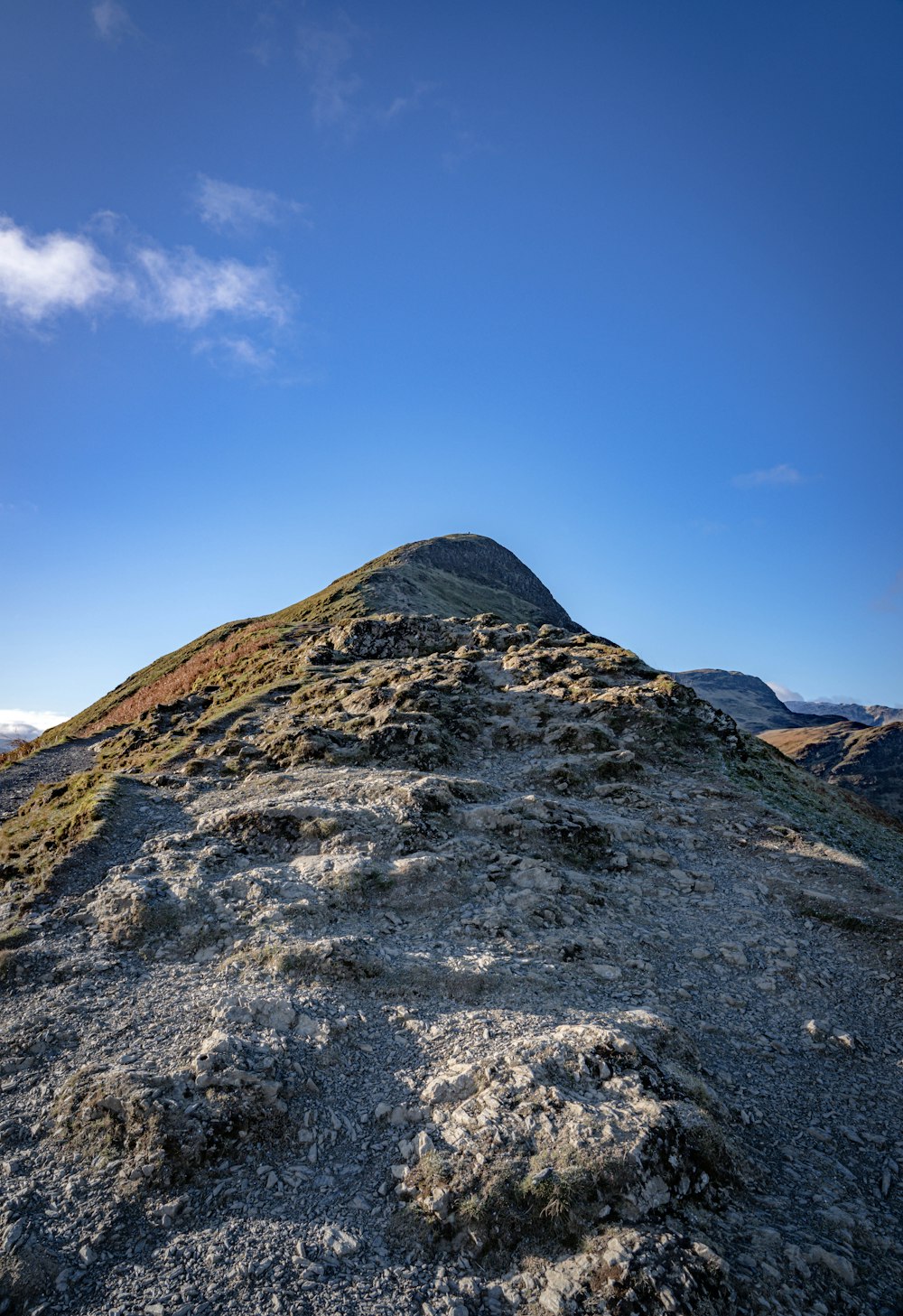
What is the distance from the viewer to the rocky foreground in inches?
353

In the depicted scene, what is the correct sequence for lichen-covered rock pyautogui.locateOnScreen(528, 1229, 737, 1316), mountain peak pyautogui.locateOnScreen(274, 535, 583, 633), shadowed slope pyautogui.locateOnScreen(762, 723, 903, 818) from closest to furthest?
lichen-covered rock pyautogui.locateOnScreen(528, 1229, 737, 1316) → mountain peak pyautogui.locateOnScreen(274, 535, 583, 633) → shadowed slope pyautogui.locateOnScreen(762, 723, 903, 818)

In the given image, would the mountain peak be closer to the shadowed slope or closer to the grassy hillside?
the grassy hillside

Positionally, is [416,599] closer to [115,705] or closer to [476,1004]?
[115,705]

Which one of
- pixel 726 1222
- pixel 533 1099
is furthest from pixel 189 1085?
pixel 726 1222

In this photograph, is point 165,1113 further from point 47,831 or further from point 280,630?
point 280,630

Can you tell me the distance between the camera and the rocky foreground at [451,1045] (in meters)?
8.96

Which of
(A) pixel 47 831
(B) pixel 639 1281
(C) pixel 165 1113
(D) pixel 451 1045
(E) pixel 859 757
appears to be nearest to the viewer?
(B) pixel 639 1281

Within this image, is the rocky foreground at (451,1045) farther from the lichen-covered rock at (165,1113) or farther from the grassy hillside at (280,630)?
the grassy hillside at (280,630)

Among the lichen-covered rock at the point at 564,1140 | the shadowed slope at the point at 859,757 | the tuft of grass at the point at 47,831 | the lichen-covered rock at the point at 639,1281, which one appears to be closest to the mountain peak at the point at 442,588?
the tuft of grass at the point at 47,831

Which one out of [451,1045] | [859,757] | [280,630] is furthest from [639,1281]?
[859,757]

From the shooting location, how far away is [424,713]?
32938 millimetres

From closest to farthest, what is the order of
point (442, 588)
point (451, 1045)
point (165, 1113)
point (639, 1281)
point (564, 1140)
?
1. point (639, 1281)
2. point (564, 1140)
3. point (165, 1113)
4. point (451, 1045)
5. point (442, 588)

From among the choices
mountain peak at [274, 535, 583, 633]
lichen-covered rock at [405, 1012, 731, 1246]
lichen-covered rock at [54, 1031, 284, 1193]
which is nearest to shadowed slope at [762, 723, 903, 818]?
mountain peak at [274, 535, 583, 633]

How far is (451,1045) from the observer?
13.1m
